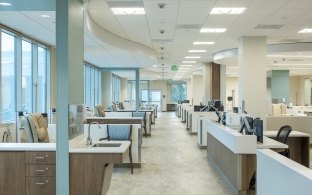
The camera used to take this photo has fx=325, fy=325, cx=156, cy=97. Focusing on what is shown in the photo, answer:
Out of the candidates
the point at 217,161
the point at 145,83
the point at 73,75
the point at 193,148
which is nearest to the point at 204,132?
the point at 193,148

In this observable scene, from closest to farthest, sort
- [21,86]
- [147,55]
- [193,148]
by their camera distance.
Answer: [21,86] < [193,148] < [147,55]

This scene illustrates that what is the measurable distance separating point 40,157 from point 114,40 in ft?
18.4

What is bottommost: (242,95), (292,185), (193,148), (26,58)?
(193,148)

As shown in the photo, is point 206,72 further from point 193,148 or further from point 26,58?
point 26,58

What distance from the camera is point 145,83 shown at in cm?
3434

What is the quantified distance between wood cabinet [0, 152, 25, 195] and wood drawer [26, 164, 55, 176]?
8 cm

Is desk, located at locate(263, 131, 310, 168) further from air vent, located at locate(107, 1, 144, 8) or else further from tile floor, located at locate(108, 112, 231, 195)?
air vent, located at locate(107, 1, 144, 8)

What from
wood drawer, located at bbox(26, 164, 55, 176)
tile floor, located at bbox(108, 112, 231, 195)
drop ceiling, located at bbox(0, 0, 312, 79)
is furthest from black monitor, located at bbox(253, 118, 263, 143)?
wood drawer, located at bbox(26, 164, 55, 176)

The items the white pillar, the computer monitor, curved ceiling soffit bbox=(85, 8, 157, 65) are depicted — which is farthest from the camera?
the white pillar

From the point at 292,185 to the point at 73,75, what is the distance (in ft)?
10.2

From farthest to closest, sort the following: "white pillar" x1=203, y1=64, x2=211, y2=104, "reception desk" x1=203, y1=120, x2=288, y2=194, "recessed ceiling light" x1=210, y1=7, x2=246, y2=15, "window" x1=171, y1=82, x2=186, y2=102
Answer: "window" x1=171, y1=82, x2=186, y2=102
"white pillar" x1=203, y1=64, x2=211, y2=104
"recessed ceiling light" x1=210, y1=7, x2=246, y2=15
"reception desk" x1=203, y1=120, x2=288, y2=194

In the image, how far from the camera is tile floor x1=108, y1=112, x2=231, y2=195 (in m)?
5.54

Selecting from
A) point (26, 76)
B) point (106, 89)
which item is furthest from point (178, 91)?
point (26, 76)

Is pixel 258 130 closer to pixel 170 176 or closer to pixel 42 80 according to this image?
pixel 170 176
